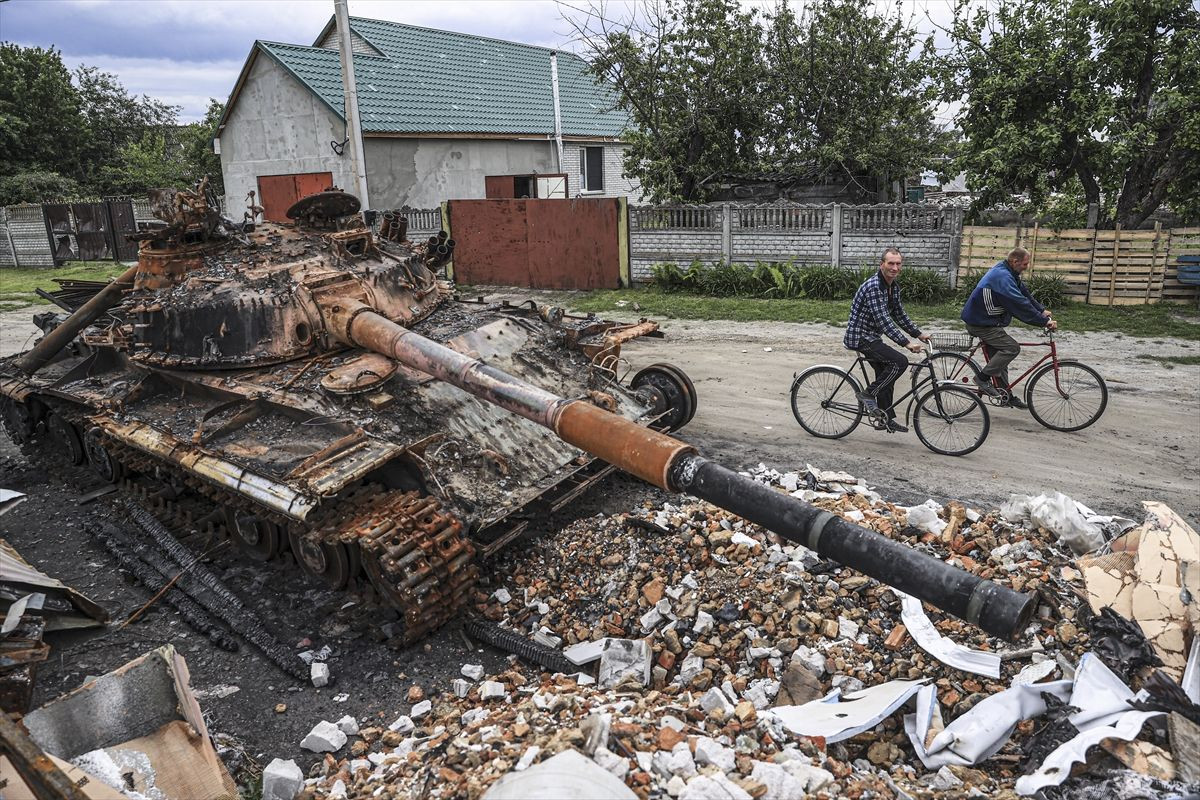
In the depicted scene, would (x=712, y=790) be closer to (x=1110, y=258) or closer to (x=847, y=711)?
(x=847, y=711)

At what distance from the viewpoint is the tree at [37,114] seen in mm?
30969

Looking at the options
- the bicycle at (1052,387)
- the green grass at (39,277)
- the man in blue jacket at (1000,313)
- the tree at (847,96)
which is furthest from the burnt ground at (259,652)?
the green grass at (39,277)

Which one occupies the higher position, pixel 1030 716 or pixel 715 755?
pixel 715 755

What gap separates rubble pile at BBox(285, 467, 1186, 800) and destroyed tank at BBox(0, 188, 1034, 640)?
832 millimetres

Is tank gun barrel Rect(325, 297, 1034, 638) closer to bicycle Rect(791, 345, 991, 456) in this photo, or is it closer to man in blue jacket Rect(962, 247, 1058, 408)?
bicycle Rect(791, 345, 991, 456)

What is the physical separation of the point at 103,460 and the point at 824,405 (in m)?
7.62

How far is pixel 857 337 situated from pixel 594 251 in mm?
11114

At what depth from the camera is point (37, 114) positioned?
105 ft

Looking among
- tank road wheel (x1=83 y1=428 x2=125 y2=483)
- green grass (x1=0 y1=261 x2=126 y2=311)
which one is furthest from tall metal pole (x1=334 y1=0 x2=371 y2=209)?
green grass (x1=0 y1=261 x2=126 y2=311)

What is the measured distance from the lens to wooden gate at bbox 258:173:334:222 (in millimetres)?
22297

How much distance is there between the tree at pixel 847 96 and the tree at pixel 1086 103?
255 centimetres

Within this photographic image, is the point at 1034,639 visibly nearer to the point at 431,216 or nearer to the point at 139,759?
the point at 139,759

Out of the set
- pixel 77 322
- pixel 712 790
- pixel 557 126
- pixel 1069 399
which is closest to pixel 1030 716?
pixel 712 790

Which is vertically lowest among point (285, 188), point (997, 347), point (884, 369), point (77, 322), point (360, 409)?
point (884, 369)
